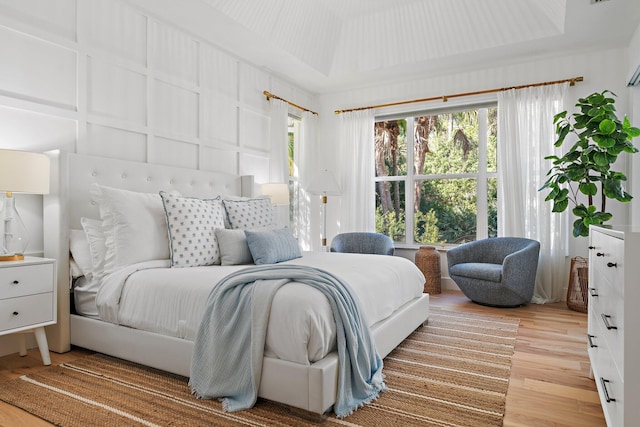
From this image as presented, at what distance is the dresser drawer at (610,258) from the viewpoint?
4.62 ft

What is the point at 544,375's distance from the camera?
237cm

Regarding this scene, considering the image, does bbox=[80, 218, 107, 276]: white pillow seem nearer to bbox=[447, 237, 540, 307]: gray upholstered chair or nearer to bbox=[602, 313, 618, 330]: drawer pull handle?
bbox=[602, 313, 618, 330]: drawer pull handle

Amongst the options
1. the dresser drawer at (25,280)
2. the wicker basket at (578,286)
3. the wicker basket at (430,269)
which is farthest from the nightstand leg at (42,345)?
the wicker basket at (578,286)

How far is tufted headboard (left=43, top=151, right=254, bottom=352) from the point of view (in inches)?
103

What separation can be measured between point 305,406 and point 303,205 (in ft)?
12.2

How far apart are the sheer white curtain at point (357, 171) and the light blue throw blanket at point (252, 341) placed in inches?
133

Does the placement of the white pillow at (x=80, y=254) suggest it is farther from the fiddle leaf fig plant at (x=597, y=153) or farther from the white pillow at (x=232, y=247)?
the fiddle leaf fig plant at (x=597, y=153)

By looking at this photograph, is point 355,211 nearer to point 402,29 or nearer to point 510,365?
point 402,29

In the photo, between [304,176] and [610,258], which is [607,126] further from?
[304,176]

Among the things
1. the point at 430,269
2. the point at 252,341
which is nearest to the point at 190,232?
the point at 252,341

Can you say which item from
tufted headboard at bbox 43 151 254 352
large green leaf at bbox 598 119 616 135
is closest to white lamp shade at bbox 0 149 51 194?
tufted headboard at bbox 43 151 254 352

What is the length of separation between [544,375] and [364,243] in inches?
105

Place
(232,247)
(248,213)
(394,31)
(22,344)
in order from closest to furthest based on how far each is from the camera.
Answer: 1. (22,344)
2. (232,247)
3. (248,213)
4. (394,31)

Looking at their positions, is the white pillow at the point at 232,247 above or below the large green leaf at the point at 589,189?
below
